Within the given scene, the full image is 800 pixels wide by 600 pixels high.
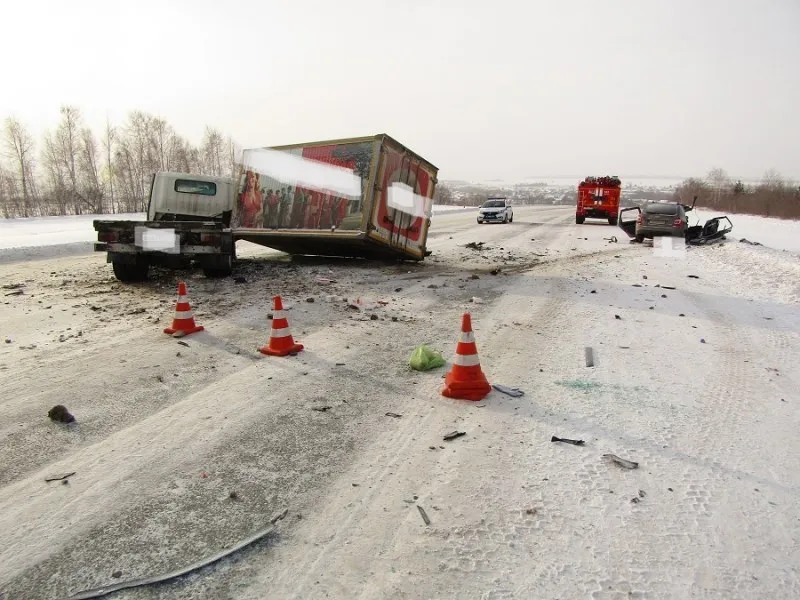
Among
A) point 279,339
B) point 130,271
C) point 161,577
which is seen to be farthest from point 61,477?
point 130,271

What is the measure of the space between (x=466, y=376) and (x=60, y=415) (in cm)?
319

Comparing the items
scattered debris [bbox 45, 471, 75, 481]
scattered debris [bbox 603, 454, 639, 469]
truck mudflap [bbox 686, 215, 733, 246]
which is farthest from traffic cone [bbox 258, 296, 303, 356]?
truck mudflap [bbox 686, 215, 733, 246]

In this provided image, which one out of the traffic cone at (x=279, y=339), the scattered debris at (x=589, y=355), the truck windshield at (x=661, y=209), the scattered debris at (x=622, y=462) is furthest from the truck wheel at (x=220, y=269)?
the truck windshield at (x=661, y=209)

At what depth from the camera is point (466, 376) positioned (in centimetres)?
440

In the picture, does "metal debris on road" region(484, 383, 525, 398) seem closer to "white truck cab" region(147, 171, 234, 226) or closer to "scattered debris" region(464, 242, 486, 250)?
"white truck cab" region(147, 171, 234, 226)

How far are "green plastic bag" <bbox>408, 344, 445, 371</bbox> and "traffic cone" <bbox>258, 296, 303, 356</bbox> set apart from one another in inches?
52.4

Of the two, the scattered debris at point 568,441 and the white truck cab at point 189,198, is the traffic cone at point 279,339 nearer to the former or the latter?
the scattered debris at point 568,441

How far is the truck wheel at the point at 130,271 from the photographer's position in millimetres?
9000

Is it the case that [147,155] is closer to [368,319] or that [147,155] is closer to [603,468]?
[368,319]

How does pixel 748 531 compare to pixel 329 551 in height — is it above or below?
above

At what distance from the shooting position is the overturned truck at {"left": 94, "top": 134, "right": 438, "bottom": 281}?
8.78 metres

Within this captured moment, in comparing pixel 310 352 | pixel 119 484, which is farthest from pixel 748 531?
pixel 310 352

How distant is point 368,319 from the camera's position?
275 inches

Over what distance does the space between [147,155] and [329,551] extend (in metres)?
57.4
